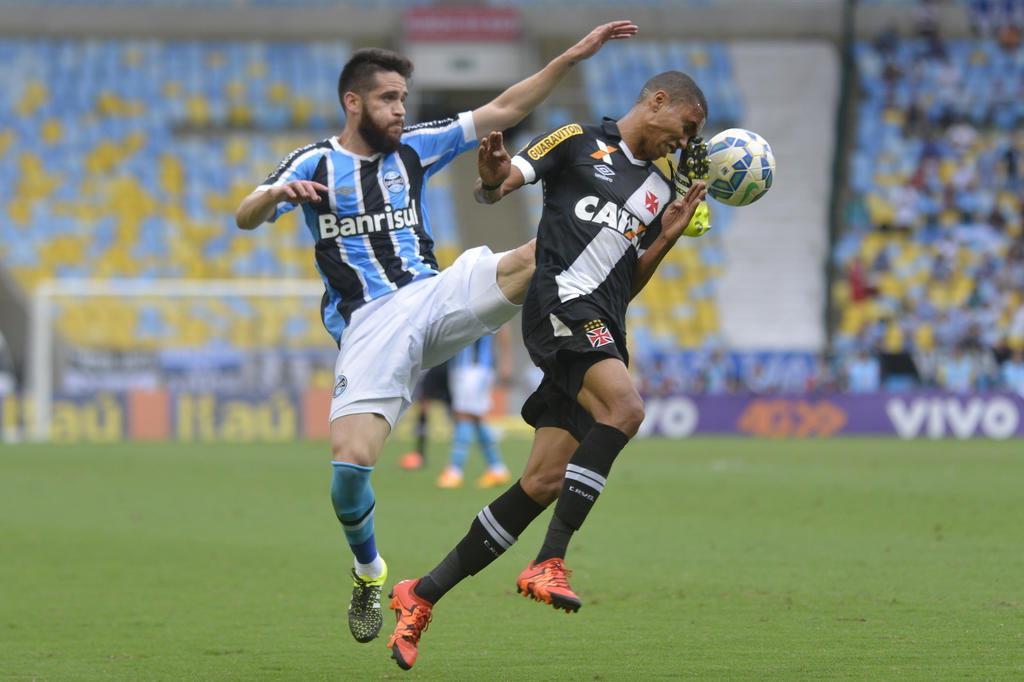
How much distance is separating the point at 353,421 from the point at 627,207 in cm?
150

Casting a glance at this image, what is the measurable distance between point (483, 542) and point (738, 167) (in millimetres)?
1977

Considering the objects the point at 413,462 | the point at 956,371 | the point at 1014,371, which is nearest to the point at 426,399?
the point at 413,462

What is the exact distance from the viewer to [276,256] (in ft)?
109

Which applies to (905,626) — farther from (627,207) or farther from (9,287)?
(9,287)

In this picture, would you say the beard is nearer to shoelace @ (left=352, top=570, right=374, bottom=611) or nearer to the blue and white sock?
the blue and white sock

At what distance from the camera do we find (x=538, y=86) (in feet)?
22.9

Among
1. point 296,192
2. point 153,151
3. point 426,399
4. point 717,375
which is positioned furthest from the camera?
point 153,151

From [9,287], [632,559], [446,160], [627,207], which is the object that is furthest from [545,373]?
[9,287]

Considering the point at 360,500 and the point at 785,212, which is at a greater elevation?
the point at 360,500

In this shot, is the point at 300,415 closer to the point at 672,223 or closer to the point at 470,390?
the point at 470,390

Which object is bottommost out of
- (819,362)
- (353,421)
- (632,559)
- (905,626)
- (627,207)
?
(819,362)

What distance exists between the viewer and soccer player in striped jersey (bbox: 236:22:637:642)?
6.50 metres

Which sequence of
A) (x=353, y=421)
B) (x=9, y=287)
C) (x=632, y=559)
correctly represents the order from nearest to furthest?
(x=353, y=421) < (x=632, y=559) < (x=9, y=287)

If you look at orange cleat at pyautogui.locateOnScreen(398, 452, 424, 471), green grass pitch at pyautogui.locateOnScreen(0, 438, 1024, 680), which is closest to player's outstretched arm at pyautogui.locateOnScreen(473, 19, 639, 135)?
green grass pitch at pyautogui.locateOnScreen(0, 438, 1024, 680)
